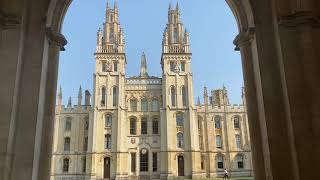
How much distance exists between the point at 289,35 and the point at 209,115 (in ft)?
145

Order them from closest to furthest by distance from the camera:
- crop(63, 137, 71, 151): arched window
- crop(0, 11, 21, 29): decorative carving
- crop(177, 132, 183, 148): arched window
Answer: crop(0, 11, 21, 29): decorative carving, crop(177, 132, 183, 148): arched window, crop(63, 137, 71, 151): arched window

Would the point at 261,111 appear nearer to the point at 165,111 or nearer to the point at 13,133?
the point at 13,133

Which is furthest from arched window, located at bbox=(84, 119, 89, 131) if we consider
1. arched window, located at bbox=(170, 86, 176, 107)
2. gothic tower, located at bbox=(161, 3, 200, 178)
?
arched window, located at bbox=(170, 86, 176, 107)

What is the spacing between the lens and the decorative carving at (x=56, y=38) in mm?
6671

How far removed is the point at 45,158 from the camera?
6289mm

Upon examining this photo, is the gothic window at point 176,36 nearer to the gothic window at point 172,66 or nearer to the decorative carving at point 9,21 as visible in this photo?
the gothic window at point 172,66

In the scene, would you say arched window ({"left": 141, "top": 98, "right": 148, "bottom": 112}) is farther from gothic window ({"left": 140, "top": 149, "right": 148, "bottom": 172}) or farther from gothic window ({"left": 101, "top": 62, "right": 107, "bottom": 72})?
gothic window ({"left": 101, "top": 62, "right": 107, "bottom": 72})

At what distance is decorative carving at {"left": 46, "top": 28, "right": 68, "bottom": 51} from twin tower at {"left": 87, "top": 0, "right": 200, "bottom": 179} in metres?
37.6

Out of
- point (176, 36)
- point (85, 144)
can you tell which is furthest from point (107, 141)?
point (176, 36)

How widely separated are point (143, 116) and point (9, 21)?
41.0 m

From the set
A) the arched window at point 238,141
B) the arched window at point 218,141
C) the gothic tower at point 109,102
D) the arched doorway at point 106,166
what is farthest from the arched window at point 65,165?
the arched window at point 238,141

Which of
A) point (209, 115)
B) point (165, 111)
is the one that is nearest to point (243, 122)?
point (209, 115)

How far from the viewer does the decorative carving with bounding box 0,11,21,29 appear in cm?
599

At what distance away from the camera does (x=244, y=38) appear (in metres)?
6.98
